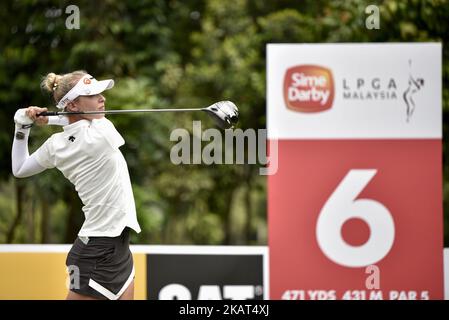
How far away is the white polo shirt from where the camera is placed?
320 cm

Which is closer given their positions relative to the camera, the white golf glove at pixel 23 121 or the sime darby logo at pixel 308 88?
the white golf glove at pixel 23 121

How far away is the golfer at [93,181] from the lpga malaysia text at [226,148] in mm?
1351

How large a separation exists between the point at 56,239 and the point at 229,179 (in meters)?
1.90

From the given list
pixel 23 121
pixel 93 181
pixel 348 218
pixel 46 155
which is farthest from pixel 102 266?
pixel 348 218

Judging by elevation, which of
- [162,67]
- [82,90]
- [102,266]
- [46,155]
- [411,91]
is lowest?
[102,266]

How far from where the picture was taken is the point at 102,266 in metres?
3.22

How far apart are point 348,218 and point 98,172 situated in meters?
1.91

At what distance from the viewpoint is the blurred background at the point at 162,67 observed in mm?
5859

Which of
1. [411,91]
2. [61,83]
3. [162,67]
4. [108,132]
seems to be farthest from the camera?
[162,67]

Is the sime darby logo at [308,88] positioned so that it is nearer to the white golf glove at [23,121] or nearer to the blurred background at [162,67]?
the blurred background at [162,67]

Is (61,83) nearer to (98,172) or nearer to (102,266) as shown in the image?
(98,172)

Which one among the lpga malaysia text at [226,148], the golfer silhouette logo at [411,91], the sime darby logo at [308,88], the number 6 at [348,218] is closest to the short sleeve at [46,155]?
the lpga malaysia text at [226,148]
